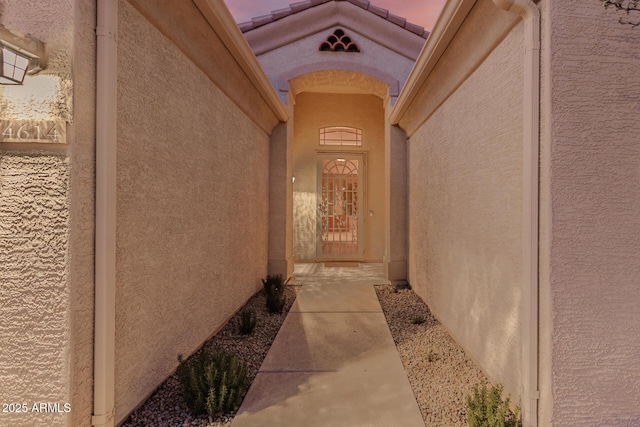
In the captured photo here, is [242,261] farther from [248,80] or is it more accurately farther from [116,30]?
[116,30]

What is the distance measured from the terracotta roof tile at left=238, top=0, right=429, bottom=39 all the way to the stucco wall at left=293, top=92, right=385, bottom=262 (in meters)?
2.56

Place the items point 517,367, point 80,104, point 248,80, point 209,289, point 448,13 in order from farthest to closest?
point 248,80 < point 209,289 < point 448,13 < point 517,367 < point 80,104

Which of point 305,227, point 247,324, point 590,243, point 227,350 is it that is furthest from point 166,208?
point 305,227

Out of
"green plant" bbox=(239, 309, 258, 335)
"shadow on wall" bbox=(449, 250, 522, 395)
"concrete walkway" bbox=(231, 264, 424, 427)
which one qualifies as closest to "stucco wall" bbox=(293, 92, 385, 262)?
"concrete walkway" bbox=(231, 264, 424, 427)

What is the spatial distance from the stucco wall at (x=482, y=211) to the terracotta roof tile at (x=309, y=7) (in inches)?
107

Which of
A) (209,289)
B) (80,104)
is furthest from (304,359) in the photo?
(80,104)

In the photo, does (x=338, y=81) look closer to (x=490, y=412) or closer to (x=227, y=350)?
(x=227, y=350)

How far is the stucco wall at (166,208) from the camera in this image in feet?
6.80

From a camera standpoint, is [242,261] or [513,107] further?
[242,261]

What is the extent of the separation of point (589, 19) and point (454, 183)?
1771mm

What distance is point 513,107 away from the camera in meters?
2.21

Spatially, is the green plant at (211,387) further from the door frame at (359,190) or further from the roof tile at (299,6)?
the door frame at (359,190)

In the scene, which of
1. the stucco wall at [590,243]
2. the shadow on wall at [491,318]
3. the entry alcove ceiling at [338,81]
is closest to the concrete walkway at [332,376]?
the shadow on wall at [491,318]

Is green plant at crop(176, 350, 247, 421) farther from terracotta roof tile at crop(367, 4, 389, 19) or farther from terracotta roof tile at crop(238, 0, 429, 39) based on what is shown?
terracotta roof tile at crop(367, 4, 389, 19)
